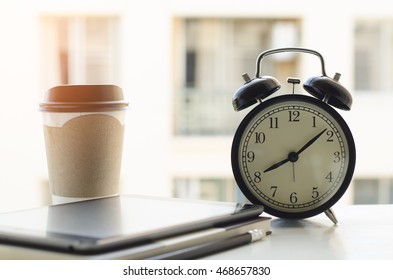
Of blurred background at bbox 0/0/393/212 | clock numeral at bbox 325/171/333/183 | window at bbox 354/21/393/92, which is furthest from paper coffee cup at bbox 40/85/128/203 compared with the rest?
window at bbox 354/21/393/92

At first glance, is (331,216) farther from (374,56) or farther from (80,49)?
(374,56)

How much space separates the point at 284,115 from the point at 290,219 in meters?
0.13

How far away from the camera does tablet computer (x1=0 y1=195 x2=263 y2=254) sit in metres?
0.60

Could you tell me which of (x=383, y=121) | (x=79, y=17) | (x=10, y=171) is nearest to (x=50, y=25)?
(x=79, y=17)

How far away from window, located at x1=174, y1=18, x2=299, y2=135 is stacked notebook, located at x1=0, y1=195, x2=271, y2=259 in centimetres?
442

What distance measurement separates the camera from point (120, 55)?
5.16m

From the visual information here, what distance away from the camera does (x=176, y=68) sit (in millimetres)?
5391

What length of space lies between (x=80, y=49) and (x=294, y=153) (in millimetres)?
4454

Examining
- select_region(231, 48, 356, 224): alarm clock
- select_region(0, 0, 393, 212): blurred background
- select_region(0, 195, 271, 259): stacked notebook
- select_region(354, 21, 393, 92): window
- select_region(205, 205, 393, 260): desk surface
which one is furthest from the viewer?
select_region(354, 21, 393, 92): window

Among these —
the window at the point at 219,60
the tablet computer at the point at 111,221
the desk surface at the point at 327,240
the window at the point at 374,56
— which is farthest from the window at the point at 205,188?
the tablet computer at the point at 111,221

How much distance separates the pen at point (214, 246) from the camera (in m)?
0.64

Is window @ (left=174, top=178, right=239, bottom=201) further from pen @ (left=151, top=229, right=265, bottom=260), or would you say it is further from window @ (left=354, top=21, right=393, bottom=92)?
pen @ (left=151, top=229, right=265, bottom=260)

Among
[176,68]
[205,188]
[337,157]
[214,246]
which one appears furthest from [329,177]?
[176,68]
